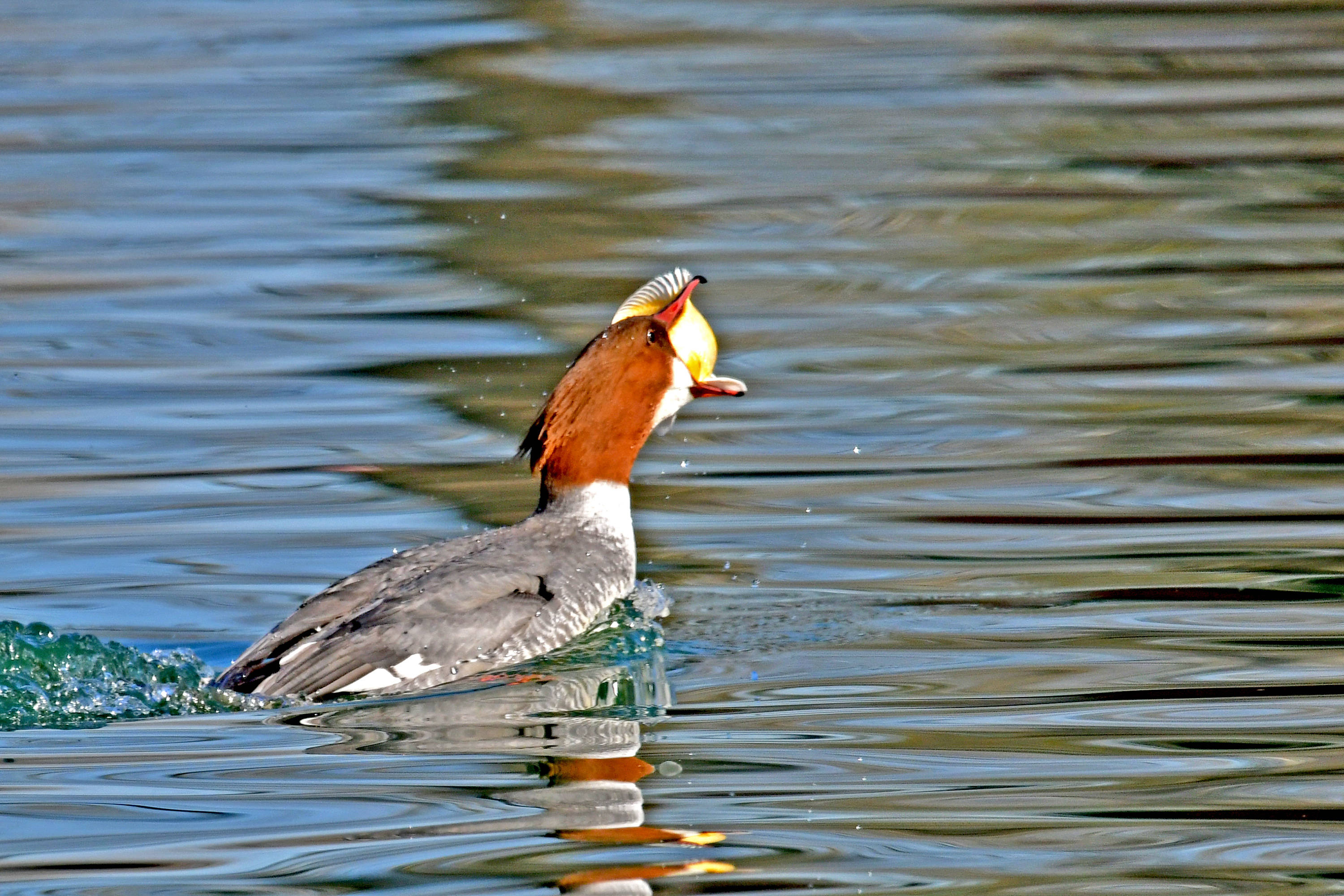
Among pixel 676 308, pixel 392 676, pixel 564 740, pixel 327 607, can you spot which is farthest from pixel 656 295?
pixel 564 740

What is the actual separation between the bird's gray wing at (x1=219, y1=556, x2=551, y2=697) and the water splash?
12 centimetres

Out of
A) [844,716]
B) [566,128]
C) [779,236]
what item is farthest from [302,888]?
[566,128]

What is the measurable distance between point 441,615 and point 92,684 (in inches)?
41.3

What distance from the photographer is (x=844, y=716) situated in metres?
5.76

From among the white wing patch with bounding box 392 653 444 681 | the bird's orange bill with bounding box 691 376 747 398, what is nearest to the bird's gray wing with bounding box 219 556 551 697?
the white wing patch with bounding box 392 653 444 681

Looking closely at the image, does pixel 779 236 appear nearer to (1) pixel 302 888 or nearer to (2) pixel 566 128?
(2) pixel 566 128

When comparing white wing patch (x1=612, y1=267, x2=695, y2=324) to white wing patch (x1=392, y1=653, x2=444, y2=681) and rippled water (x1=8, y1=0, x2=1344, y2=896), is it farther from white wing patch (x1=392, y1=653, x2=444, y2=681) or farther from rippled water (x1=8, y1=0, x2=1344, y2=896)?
white wing patch (x1=392, y1=653, x2=444, y2=681)

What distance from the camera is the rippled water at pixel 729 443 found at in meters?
5.00

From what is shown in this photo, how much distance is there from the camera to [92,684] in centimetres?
616

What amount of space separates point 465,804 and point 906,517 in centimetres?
316

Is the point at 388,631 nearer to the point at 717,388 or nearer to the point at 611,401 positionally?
the point at 611,401

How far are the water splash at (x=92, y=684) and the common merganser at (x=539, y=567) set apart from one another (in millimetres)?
131

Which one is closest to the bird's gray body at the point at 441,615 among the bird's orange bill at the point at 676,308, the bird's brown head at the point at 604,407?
the bird's brown head at the point at 604,407

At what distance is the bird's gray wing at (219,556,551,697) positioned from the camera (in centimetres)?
598
